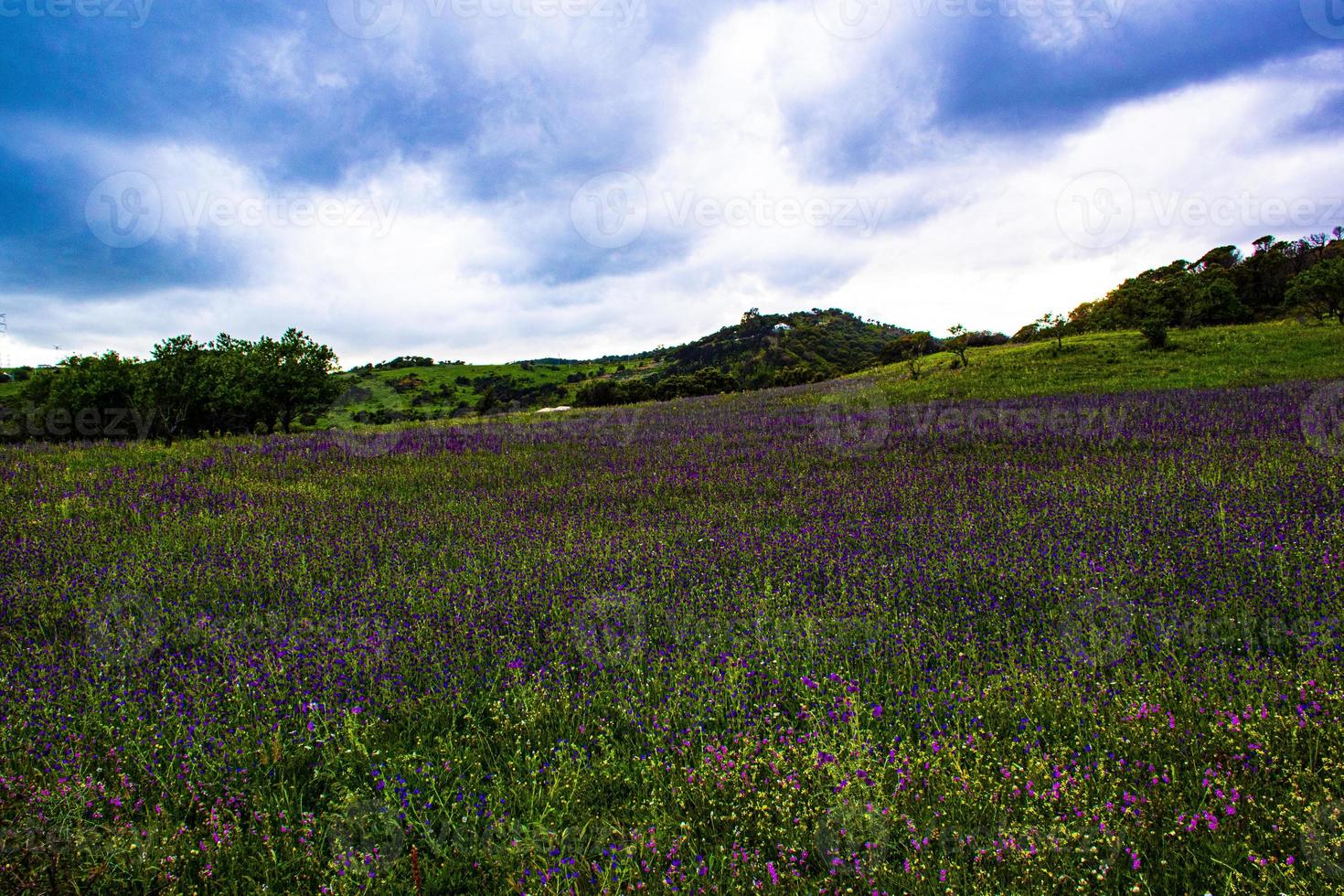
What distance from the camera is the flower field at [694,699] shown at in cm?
202

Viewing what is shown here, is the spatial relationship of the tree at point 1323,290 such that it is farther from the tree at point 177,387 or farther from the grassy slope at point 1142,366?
the tree at point 177,387

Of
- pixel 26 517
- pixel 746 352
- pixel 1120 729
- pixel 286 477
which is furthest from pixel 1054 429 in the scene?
pixel 746 352

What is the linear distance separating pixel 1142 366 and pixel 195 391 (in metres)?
39.0

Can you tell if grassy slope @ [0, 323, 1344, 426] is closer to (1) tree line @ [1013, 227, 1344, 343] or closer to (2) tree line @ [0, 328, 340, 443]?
(1) tree line @ [1013, 227, 1344, 343]

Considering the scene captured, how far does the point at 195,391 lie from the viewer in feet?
79.0

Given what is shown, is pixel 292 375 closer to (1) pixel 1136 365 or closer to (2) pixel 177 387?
(2) pixel 177 387

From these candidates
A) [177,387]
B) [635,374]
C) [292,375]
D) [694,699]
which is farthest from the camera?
[635,374]

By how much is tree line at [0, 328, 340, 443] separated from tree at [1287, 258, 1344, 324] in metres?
50.4

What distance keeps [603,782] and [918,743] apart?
1.37 m

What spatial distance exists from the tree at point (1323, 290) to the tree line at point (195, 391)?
165ft

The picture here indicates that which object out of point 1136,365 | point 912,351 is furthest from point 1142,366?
point 912,351

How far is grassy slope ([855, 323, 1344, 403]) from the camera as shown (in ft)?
65.4

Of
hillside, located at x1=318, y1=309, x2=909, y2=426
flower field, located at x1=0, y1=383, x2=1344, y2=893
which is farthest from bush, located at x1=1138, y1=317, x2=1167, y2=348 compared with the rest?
hillside, located at x1=318, y1=309, x2=909, y2=426

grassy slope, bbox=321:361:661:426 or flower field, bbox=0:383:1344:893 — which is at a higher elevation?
grassy slope, bbox=321:361:661:426
